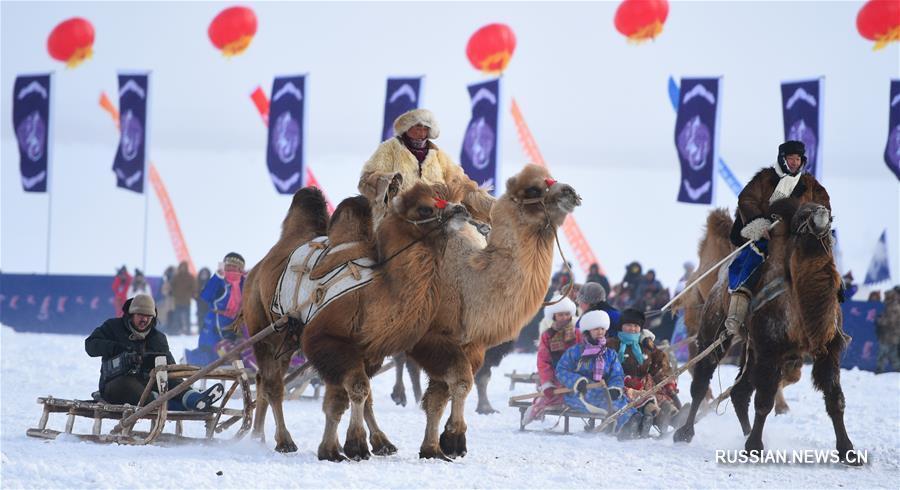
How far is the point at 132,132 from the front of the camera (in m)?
28.8

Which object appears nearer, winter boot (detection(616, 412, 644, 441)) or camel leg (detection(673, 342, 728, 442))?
camel leg (detection(673, 342, 728, 442))

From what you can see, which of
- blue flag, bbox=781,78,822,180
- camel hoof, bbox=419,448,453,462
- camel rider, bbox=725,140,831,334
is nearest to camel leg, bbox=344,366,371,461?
camel hoof, bbox=419,448,453,462

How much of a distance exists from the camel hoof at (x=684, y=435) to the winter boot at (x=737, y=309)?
1.55m

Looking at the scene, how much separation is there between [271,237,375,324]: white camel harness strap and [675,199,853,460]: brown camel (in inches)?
120

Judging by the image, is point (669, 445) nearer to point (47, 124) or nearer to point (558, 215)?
point (558, 215)

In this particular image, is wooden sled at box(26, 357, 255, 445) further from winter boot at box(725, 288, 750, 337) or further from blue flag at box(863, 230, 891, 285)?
blue flag at box(863, 230, 891, 285)

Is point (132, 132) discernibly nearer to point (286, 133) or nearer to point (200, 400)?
point (286, 133)

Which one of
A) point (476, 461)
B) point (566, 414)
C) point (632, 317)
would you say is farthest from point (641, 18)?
point (476, 461)

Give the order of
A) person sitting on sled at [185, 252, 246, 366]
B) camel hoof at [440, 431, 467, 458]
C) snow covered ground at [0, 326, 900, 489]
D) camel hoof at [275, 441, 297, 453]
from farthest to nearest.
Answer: person sitting on sled at [185, 252, 246, 366] → camel hoof at [275, 441, 297, 453] → camel hoof at [440, 431, 467, 458] → snow covered ground at [0, 326, 900, 489]

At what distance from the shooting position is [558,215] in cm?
876

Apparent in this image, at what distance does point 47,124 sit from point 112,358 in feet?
66.2

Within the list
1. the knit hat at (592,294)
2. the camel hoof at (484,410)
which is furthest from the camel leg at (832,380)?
the camel hoof at (484,410)

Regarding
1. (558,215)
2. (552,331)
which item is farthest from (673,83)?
(558,215)

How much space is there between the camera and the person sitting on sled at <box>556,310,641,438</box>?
12.2 metres
